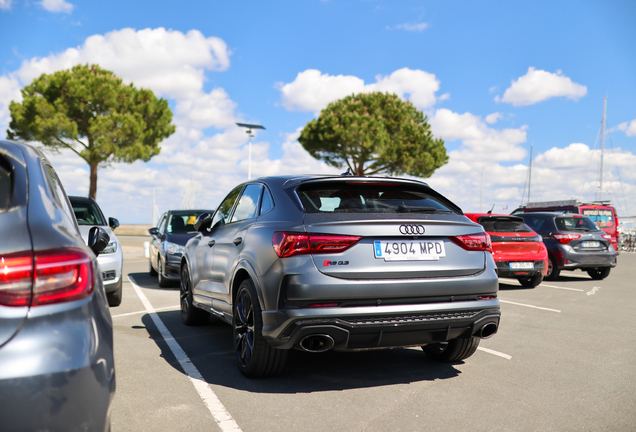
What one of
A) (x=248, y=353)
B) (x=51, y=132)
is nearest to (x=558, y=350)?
(x=248, y=353)

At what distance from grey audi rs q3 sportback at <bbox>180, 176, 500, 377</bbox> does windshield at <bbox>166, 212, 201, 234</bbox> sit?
7.32m

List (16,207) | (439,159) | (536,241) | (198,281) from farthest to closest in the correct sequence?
(439,159)
(536,241)
(198,281)
(16,207)

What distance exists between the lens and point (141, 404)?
375 centimetres

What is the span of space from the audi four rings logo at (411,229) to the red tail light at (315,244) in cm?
35

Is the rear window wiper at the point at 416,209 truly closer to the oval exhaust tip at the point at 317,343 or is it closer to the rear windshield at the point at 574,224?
the oval exhaust tip at the point at 317,343

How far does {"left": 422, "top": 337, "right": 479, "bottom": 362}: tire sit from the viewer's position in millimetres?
4727

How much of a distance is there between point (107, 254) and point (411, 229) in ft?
17.5

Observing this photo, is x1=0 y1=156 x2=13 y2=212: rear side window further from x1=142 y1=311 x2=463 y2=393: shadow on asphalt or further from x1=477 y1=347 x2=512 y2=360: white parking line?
x1=477 y1=347 x2=512 y2=360: white parking line

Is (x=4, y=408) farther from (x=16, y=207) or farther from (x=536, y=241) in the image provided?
(x=536, y=241)

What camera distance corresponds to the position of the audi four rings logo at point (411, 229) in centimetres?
388

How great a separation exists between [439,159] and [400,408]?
33854 millimetres

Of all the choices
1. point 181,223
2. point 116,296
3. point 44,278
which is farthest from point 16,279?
point 181,223

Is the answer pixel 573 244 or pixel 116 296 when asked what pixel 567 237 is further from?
pixel 116 296

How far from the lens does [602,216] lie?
68.2 ft
